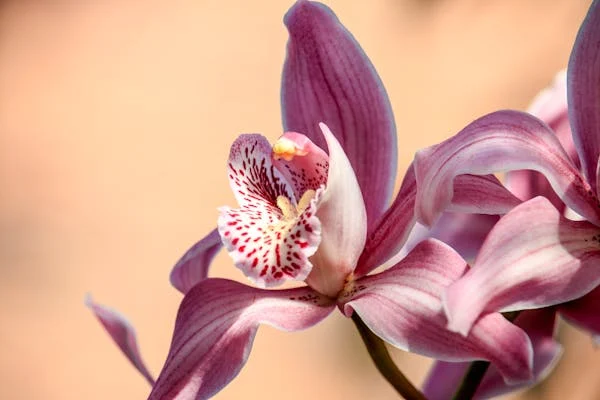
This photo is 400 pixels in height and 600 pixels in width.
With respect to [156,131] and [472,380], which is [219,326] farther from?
[156,131]

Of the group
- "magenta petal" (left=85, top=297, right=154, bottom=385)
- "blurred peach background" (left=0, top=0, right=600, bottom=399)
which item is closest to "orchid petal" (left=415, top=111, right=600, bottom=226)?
"magenta petal" (left=85, top=297, right=154, bottom=385)

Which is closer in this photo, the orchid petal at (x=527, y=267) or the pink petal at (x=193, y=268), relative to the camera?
the orchid petal at (x=527, y=267)

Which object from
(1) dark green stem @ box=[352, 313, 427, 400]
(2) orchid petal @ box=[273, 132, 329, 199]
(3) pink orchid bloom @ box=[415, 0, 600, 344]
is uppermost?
(2) orchid petal @ box=[273, 132, 329, 199]

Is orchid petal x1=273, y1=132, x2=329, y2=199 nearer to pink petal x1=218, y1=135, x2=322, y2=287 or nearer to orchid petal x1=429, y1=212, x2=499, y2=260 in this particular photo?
pink petal x1=218, y1=135, x2=322, y2=287

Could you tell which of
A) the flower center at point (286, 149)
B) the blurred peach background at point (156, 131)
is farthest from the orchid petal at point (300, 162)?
the blurred peach background at point (156, 131)

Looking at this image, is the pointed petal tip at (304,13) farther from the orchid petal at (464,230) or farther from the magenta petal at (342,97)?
the orchid petal at (464,230)

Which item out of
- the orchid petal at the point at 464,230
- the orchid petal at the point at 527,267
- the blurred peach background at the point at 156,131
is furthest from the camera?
the blurred peach background at the point at 156,131

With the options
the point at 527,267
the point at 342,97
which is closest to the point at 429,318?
the point at 527,267

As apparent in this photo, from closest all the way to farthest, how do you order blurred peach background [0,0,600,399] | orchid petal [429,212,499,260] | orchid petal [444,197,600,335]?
orchid petal [444,197,600,335] → orchid petal [429,212,499,260] → blurred peach background [0,0,600,399]
